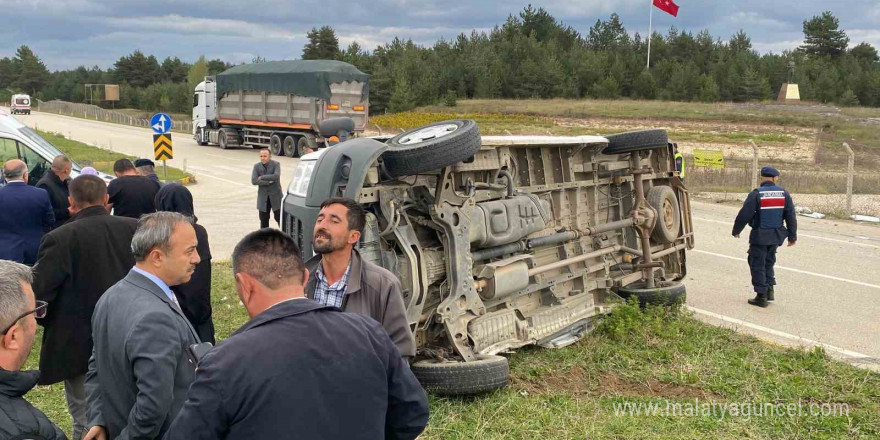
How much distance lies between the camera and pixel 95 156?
28.1 meters

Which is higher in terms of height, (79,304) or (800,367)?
(79,304)

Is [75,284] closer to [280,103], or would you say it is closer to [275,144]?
[280,103]

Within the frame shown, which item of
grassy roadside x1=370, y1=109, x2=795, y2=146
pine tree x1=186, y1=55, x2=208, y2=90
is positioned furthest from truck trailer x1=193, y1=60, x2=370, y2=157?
pine tree x1=186, y1=55, x2=208, y2=90

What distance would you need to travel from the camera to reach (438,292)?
6.32m

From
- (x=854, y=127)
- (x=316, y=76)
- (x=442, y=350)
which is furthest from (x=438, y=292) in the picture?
(x=854, y=127)

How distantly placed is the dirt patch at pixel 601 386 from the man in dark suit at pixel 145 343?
3.54 m

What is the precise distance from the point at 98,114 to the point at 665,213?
6040 centimetres

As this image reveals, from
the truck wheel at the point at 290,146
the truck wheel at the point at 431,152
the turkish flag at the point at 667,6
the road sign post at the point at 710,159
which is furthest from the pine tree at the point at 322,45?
the truck wheel at the point at 431,152

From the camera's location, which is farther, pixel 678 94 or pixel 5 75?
pixel 5 75

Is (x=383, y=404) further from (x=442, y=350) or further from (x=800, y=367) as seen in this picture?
(x=800, y=367)

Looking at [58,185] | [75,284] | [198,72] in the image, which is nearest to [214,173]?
[58,185]

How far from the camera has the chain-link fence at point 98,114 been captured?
51522mm

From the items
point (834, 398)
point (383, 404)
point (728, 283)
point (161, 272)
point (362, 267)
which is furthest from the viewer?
point (728, 283)

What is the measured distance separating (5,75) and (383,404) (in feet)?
375
